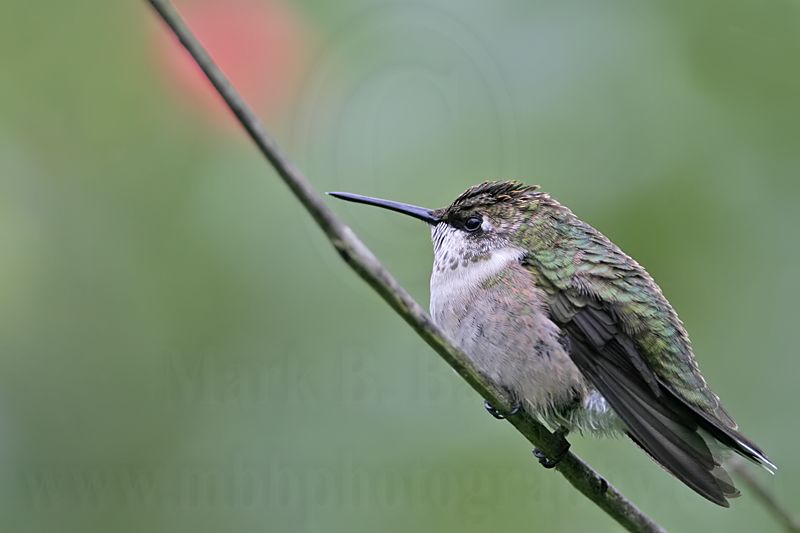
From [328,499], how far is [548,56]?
2271 mm

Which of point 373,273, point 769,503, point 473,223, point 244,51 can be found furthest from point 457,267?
point 373,273

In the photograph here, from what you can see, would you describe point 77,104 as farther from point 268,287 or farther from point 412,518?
point 412,518

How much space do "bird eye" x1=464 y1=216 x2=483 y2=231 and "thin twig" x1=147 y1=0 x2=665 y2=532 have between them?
1.08m

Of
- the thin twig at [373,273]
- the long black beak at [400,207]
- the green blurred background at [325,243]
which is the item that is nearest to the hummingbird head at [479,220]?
the long black beak at [400,207]

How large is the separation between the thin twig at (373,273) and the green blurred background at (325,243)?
33.9 inches

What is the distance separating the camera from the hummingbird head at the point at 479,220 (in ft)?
11.9

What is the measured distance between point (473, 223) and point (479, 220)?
28 mm

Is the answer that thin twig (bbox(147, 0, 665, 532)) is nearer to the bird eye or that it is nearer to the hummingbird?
the hummingbird

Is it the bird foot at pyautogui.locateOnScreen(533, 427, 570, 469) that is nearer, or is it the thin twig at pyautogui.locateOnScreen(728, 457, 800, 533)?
the thin twig at pyautogui.locateOnScreen(728, 457, 800, 533)

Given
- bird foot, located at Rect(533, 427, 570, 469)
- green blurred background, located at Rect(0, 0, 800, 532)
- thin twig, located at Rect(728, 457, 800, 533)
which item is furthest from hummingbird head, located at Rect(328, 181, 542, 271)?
thin twig, located at Rect(728, 457, 800, 533)

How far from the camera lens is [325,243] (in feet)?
13.1

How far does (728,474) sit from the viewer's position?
9.68 feet

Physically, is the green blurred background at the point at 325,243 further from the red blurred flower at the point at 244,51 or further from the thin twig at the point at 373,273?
the thin twig at the point at 373,273

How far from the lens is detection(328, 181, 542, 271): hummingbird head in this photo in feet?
11.9
